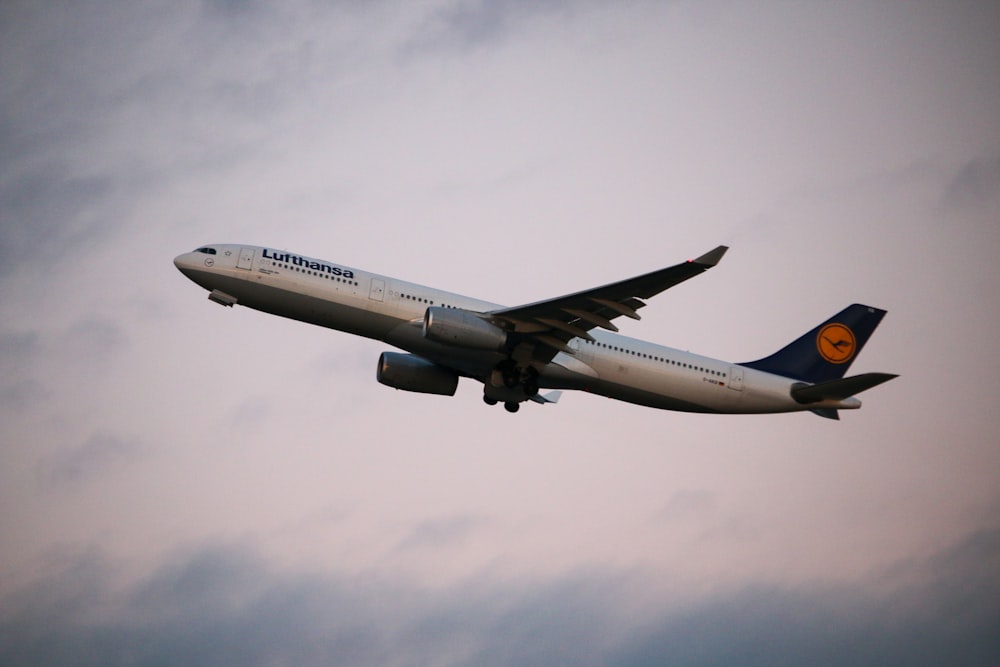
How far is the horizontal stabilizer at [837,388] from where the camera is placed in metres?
42.4

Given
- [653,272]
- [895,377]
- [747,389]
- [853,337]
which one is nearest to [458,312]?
[653,272]

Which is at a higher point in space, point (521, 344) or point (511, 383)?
point (521, 344)

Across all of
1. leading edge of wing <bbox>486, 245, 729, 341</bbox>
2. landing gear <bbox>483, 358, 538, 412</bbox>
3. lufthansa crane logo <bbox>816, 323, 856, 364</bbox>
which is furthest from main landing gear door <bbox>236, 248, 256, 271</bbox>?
lufthansa crane logo <bbox>816, 323, 856, 364</bbox>

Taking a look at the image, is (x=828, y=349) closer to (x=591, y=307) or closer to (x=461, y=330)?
(x=591, y=307)

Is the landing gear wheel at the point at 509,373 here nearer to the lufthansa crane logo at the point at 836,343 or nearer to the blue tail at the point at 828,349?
the blue tail at the point at 828,349

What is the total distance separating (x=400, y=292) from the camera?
41562 millimetres

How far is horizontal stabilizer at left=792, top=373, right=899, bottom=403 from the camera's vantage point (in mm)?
42400

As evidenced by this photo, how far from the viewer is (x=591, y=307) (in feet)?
131

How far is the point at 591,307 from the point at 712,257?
6.56 metres

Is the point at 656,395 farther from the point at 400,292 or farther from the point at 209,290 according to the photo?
the point at 209,290

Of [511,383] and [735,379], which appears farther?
[735,379]

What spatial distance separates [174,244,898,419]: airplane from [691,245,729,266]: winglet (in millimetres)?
952

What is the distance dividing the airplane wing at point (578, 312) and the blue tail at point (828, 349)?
10232 mm

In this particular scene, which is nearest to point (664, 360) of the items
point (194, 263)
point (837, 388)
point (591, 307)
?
point (591, 307)
